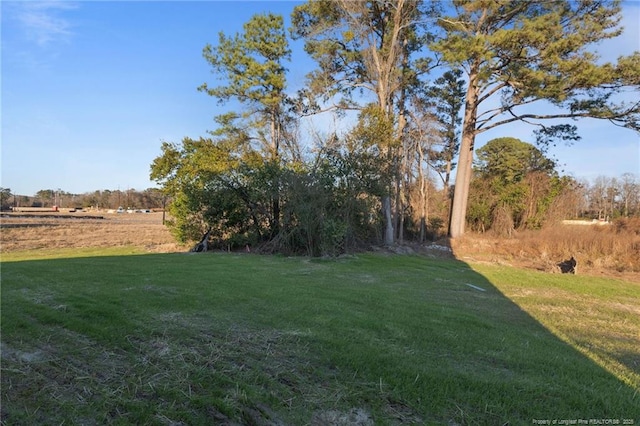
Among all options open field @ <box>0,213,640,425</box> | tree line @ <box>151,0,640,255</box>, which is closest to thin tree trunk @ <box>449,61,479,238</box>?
tree line @ <box>151,0,640,255</box>

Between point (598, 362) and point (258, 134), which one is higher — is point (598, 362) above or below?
below

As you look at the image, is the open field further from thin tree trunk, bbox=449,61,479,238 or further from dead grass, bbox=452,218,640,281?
thin tree trunk, bbox=449,61,479,238

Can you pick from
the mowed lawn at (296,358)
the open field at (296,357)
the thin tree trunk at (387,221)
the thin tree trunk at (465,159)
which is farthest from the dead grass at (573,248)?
the mowed lawn at (296,358)

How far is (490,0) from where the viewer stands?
1886 cm

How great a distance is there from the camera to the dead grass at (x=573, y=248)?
614 inches

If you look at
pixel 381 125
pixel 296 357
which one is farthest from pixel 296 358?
pixel 381 125

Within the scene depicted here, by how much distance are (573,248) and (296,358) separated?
1796cm

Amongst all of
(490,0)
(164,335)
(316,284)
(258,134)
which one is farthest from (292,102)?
(164,335)

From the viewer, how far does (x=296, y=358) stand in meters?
3.45

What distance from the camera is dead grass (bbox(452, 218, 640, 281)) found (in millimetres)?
15594

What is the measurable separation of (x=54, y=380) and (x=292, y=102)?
2177 cm

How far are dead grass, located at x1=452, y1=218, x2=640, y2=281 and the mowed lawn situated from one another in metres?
10.8

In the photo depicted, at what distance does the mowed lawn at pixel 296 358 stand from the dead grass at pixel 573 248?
10.8 m

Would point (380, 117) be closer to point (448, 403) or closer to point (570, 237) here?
point (570, 237)
